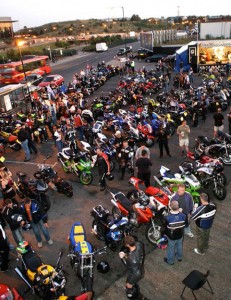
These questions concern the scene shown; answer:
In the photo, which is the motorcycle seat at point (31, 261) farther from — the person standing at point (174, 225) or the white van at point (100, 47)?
the white van at point (100, 47)

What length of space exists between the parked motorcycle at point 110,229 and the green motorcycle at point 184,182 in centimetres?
213

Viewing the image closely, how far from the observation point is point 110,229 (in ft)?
22.9

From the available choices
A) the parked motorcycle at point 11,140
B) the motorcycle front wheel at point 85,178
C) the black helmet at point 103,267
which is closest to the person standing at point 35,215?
the black helmet at point 103,267

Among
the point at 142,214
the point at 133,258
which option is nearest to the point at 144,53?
the point at 142,214

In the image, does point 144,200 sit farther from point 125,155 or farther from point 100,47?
point 100,47

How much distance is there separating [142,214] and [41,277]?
289 cm

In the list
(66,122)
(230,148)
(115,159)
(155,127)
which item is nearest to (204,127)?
(155,127)

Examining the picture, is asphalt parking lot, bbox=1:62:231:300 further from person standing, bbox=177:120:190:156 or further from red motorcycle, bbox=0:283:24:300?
person standing, bbox=177:120:190:156

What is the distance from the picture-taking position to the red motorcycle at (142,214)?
7.35 meters

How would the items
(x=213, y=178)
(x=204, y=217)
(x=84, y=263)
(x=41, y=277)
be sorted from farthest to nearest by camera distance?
(x=213, y=178), (x=204, y=217), (x=84, y=263), (x=41, y=277)

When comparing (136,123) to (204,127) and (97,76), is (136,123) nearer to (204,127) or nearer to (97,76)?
(204,127)

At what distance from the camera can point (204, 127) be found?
15.3 metres

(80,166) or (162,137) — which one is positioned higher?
(162,137)

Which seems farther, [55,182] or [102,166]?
[55,182]
